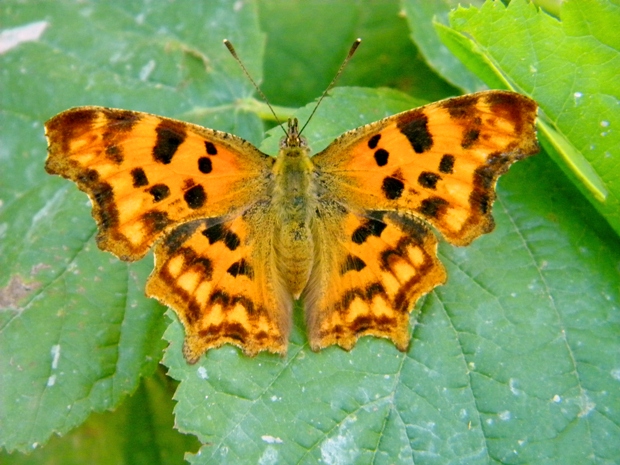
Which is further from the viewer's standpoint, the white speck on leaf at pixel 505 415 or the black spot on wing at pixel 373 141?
the black spot on wing at pixel 373 141

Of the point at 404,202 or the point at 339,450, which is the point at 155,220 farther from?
the point at 339,450

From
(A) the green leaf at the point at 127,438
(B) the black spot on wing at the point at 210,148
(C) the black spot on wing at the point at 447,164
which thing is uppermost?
(C) the black spot on wing at the point at 447,164

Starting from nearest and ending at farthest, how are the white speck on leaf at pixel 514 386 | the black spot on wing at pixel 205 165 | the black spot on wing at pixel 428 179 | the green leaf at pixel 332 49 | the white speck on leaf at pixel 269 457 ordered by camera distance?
the white speck on leaf at pixel 269 457, the white speck on leaf at pixel 514 386, the black spot on wing at pixel 428 179, the black spot on wing at pixel 205 165, the green leaf at pixel 332 49

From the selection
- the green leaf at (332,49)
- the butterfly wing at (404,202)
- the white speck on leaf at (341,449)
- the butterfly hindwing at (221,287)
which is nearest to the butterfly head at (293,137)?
the butterfly wing at (404,202)

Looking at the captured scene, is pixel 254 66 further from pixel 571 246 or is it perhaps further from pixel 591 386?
pixel 591 386

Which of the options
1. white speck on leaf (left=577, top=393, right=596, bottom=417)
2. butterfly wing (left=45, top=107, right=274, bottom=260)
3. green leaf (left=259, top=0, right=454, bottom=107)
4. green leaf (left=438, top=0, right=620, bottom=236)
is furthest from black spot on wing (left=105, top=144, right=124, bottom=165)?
white speck on leaf (left=577, top=393, right=596, bottom=417)

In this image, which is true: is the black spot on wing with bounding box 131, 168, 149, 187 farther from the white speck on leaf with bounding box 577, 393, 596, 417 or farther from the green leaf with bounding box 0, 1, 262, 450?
the white speck on leaf with bounding box 577, 393, 596, 417

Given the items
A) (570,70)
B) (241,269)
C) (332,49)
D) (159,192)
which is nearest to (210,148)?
(159,192)

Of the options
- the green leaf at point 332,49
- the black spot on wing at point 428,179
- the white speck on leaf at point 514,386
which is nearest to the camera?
the white speck on leaf at point 514,386

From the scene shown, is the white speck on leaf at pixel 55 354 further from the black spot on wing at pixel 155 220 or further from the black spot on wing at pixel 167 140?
the black spot on wing at pixel 167 140
